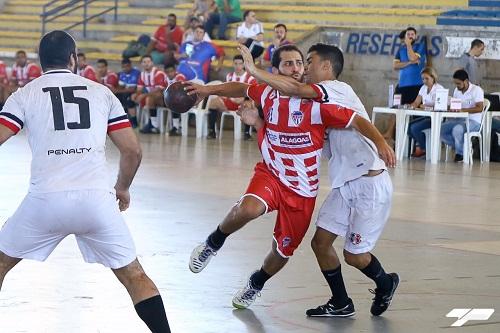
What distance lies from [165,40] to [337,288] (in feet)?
65.6

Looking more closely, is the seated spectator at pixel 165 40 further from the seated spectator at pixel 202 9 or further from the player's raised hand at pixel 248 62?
the player's raised hand at pixel 248 62

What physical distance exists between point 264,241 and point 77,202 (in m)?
4.79

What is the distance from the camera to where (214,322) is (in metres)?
7.41

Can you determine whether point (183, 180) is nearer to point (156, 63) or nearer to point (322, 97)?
point (322, 97)

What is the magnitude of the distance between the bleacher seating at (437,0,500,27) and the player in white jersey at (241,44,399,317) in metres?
16.1

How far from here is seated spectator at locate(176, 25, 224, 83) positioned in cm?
2538

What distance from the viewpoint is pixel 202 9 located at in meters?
28.1

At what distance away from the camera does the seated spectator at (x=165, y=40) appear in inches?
1066

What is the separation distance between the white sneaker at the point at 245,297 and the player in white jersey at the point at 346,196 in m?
0.38

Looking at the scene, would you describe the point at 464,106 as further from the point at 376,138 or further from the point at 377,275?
the point at 376,138

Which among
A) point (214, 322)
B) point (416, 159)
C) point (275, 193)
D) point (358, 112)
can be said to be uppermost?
point (358, 112)

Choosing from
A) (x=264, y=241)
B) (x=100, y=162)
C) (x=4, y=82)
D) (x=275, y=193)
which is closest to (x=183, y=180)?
(x=264, y=241)

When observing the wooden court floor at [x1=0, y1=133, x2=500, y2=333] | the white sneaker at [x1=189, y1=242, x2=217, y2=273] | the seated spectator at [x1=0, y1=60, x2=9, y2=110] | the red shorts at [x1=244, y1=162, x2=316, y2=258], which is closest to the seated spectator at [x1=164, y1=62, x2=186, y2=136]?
the seated spectator at [x1=0, y1=60, x2=9, y2=110]

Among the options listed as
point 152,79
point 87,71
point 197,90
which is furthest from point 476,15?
point 197,90
